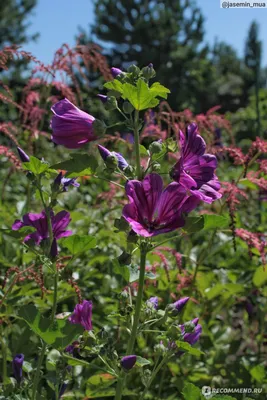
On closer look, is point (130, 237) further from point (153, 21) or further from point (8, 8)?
point (153, 21)

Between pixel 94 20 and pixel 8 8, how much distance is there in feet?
26.0

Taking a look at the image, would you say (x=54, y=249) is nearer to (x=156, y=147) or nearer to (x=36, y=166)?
(x=36, y=166)

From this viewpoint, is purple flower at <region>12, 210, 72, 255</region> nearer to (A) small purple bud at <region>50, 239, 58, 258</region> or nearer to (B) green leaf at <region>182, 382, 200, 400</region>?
(A) small purple bud at <region>50, 239, 58, 258</region>

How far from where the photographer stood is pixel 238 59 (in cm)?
4353

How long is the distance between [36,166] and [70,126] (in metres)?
0.11

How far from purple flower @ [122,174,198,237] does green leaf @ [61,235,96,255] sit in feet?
0.53

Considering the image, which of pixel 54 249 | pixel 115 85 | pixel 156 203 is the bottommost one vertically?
pixel 54 249

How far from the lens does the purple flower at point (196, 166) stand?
119cm

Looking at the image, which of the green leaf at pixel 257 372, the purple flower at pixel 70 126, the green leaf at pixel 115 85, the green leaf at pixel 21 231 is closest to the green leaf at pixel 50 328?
the green leaf at pixel 21 231

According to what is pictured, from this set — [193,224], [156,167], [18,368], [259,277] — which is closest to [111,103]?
[156,167]

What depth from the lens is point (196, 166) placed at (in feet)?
4.10

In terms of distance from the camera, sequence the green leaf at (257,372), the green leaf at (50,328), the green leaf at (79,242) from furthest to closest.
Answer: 1. the green leaf at (257,372)
2. the green leaf at (79,242)
3. the green leaf at (50,328)

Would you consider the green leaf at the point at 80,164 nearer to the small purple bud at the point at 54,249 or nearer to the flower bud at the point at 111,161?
the flower bud at the point at 111,161

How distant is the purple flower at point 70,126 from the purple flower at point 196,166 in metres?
0.19
